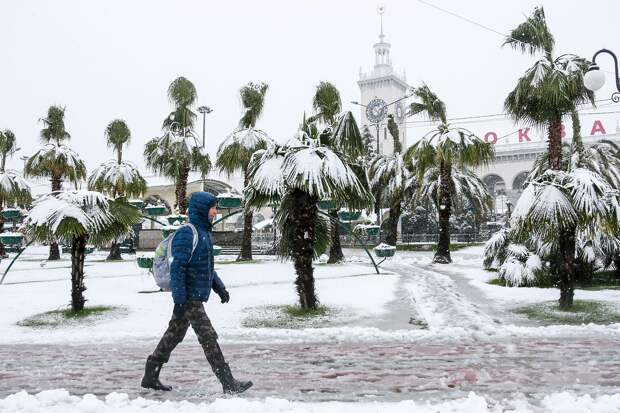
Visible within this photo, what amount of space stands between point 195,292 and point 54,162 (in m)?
21.5

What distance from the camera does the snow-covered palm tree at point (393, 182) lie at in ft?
90.8

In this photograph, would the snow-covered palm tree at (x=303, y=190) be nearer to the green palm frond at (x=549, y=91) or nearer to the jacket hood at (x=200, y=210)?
the green palm frond at (x=549, y=91)

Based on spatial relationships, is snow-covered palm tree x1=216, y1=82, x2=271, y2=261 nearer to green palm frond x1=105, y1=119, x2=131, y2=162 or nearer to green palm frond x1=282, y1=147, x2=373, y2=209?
green palm frond x1=105, y1=119, x2=131, y2=162

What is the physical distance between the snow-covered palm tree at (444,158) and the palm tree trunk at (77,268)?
1453 cm

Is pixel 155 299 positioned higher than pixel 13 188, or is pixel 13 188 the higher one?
pixel 13 188

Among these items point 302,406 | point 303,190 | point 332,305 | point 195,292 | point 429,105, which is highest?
point 429,105

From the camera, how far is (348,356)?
6379mm

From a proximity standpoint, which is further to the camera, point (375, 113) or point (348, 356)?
point (375, 113)

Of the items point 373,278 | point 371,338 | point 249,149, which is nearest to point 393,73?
point 249,149

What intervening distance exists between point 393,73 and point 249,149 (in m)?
79.4

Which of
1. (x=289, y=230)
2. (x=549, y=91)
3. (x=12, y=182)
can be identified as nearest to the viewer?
(x=549, y=91)

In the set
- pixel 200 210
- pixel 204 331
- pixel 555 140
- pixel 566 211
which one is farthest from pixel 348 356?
pixel 555 140

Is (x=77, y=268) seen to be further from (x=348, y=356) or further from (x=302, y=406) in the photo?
(x=302, y=406)

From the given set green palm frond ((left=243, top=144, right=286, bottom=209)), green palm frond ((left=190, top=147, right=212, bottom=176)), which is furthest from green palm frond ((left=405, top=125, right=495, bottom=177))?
green palm frond ((left=243, top=144, right=286, bottom=209))
